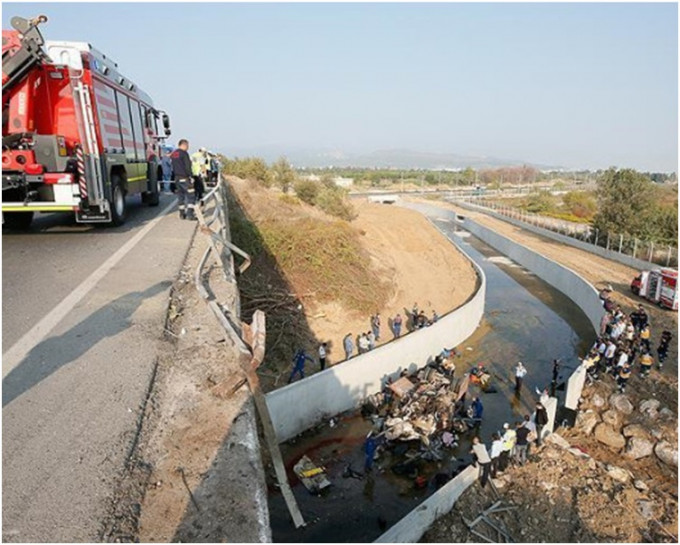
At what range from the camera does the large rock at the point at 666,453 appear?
12602 mm

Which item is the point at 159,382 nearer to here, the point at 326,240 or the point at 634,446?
the point at 634,446

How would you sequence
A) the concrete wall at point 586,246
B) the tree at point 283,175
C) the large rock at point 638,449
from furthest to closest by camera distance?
1. the tree at point 283,175
2. the concrete wall at point 586,246
3. the large rock at point 638,449

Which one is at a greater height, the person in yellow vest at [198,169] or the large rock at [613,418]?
the person in yellow vest at [198,169]

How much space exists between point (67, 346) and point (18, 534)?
2.86 meters

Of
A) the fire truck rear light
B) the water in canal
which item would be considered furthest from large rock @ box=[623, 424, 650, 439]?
the fire truck rear light

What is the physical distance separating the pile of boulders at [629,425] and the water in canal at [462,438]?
5.95 feet

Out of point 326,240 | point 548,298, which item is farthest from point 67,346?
point 548,298

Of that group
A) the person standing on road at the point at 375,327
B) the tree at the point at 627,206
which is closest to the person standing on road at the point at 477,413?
the person standing on road at the point at 375,327

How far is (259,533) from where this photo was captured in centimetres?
332

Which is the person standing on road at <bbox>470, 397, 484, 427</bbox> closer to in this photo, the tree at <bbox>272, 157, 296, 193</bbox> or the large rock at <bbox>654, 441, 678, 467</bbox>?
the large rock at <bbox>654, 441, 678, 467</bbox>

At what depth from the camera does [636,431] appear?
13.7 metres

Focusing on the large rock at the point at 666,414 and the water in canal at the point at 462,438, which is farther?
the large rock at the point at 666,414

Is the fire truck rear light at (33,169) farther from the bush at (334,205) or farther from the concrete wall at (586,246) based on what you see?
the bush at (334,205)

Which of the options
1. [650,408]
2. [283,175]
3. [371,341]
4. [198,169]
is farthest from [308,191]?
[650,408]
